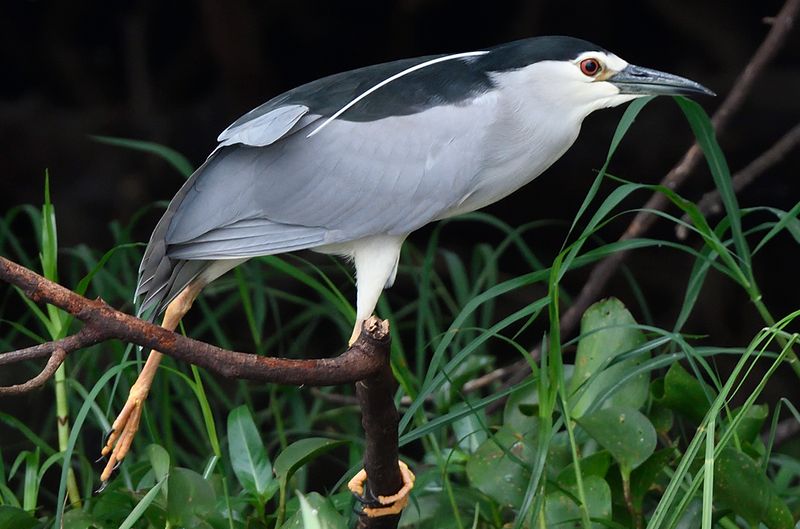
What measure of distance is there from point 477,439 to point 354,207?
1.49 feet

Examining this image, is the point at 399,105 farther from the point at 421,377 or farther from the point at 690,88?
the point at 421,377

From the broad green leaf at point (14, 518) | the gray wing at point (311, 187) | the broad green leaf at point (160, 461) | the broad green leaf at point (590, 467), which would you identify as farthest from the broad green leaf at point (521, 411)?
the broad green leaf at point (14, 518)

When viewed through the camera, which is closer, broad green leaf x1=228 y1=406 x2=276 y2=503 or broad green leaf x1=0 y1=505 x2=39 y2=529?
broad green leaf x1=0 y1=505 x2=39 y2=529

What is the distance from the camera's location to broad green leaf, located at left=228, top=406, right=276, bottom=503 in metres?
1.53

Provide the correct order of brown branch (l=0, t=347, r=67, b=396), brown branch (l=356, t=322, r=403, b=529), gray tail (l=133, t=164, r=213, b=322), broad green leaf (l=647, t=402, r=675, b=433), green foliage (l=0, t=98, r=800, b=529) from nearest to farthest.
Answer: brown branch (l=0, t=347, r=67, b=396)
brown branch (l=356, t=322, r=403, b=529)
green foliage (l=0, t=98, r=800, b=529)
gray tail (l=133, t=164, r=213, b=322)
broad green leaf (l=647, t=402, r=675, b=433)

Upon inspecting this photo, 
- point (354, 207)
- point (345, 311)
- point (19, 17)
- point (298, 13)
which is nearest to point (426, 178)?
point (354, 207)

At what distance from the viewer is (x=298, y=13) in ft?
10.7

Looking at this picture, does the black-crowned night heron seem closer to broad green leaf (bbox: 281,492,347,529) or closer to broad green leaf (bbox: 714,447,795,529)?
broad green leaf (bbox: 281,492,347,529)

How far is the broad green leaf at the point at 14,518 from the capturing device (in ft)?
4.66

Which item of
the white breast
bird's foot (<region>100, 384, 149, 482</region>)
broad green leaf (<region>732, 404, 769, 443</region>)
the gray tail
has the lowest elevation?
broad green leaf (<region>732, 404, 769, 443</region>)

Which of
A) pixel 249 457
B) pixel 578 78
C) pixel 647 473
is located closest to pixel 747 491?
pixel 647 473

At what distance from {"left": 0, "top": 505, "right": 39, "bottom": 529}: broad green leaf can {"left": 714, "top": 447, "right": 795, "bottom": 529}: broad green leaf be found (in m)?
0.81

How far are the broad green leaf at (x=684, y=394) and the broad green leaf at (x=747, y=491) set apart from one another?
135 millimetres

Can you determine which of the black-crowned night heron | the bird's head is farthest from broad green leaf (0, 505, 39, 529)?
the bird's head
